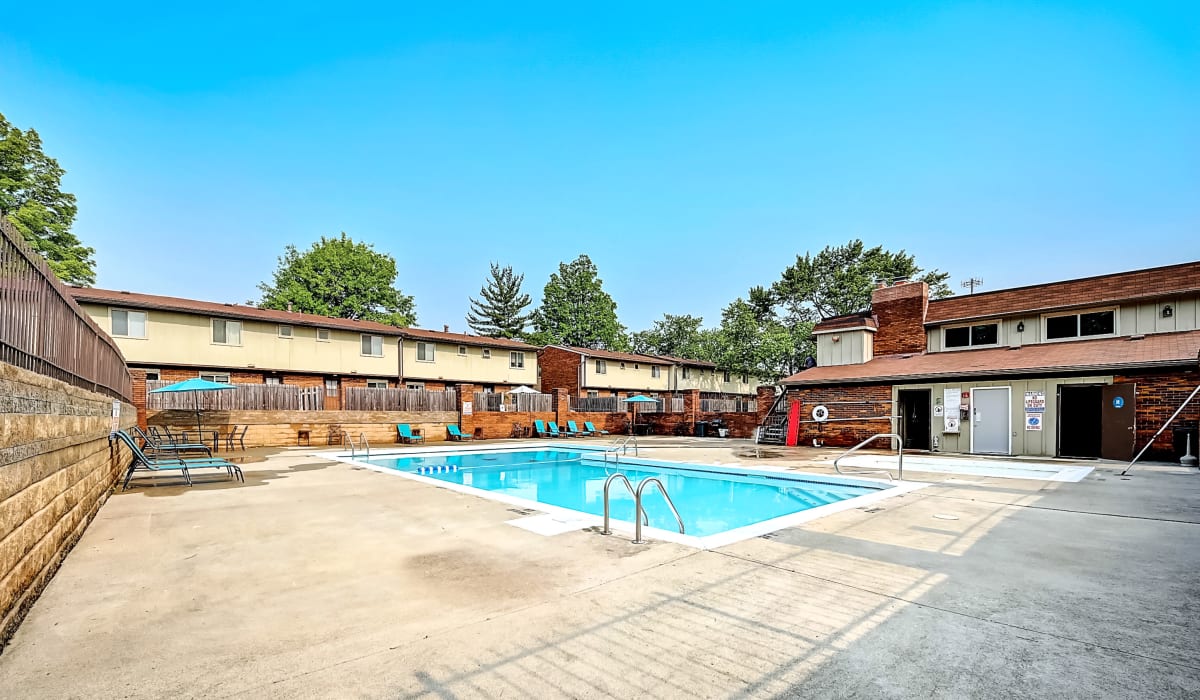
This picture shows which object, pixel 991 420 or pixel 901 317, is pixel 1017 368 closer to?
pixel 991 420

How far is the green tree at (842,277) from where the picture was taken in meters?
37.8

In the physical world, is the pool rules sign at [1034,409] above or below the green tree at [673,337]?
below

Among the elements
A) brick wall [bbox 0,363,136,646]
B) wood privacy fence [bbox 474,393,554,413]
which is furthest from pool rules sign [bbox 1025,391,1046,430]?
brick wall [bbox 0,363,136,646]

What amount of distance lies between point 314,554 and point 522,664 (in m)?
3.27

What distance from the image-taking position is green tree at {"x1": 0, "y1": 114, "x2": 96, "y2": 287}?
2589 centimetres

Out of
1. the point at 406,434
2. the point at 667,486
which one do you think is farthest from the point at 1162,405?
the point at 406,434

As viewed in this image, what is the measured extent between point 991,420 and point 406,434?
68.0ft

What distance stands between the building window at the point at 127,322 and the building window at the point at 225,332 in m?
2.30

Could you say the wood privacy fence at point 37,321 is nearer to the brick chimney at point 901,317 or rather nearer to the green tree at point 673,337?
the brick chimney at point 901,317

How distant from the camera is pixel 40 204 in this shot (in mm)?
27047

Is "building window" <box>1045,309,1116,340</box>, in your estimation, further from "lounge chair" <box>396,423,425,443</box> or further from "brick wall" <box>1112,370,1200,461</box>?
"lounge chair" <box>396,423,425,443</box>

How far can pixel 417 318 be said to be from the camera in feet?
165

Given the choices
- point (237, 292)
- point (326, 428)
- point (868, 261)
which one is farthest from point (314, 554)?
point (237, 292)

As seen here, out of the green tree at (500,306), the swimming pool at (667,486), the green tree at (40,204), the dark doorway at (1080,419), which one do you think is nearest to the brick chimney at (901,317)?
the dark doorway at (1080,419)
